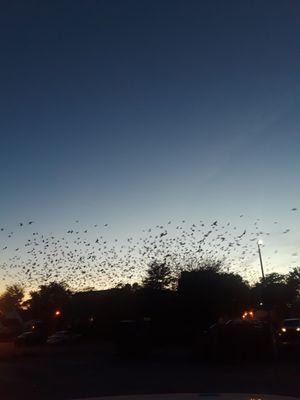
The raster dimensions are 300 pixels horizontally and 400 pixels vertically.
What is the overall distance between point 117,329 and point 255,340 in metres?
11.5

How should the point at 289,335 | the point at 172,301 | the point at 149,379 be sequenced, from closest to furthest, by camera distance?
the point at 149,379
the point at 289,335
the point at 172,301

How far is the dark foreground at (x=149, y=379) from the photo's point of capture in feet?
50.7

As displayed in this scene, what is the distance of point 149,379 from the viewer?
60.8ft

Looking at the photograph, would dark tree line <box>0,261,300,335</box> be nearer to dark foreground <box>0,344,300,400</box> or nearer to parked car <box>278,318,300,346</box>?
parked car <box>278,318,300,346</box>

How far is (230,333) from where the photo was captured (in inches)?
1077

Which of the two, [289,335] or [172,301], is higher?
[172,301]

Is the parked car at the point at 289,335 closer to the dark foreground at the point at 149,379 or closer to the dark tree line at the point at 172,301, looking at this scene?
the dark foreground at the point at 149,379

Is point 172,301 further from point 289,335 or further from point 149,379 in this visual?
point 149,379

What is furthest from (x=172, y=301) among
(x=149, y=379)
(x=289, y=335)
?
(x=149, y=379)

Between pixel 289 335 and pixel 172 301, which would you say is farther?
pixel 172 301

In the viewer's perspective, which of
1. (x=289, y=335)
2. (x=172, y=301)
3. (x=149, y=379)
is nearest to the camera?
(x=149, y=379)

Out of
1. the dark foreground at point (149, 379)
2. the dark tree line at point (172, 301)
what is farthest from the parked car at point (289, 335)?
the dark tree line at point (172, 301)

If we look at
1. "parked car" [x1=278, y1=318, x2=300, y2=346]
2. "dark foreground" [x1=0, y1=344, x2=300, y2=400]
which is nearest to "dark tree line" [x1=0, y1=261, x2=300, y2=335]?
"parked car" [x1=278, y1=318, x2=300, y2=346]

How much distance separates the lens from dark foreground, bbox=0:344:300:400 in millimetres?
15461
